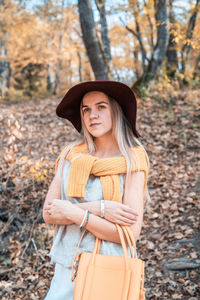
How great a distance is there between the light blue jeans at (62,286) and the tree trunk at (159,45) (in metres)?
7.88

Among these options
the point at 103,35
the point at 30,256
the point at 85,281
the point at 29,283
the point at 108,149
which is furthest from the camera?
the point at 103,35

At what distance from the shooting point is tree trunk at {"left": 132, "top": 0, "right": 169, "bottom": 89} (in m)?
7.77

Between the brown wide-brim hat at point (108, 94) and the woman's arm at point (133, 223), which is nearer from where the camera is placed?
the woman's arm at point (133, 223)

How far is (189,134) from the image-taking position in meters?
7.10

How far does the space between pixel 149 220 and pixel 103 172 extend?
3.09 meters

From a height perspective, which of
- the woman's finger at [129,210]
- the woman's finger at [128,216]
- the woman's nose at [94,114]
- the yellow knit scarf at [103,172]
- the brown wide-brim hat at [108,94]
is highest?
the brown wide-brim hat at [108,94]

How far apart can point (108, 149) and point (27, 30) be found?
15.1m

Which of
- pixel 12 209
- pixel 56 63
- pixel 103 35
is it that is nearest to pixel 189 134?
pixel 103 35

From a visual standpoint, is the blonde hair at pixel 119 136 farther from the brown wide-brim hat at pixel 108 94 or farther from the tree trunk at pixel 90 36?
the tree trunk at pixel 90 36

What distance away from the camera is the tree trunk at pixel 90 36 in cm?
543

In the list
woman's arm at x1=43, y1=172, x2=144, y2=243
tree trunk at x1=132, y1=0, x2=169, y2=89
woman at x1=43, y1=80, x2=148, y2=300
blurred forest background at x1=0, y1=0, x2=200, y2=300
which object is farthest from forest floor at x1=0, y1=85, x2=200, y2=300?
tree trunk at x1=132, y1=0, x2=169, y2=89

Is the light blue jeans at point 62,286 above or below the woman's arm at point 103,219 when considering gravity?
below

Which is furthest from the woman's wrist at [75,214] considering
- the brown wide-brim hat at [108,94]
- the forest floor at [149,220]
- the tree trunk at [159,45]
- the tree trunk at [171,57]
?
the tree trunk at [171,57]

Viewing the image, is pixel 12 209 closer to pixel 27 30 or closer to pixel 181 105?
pixel 181 105
